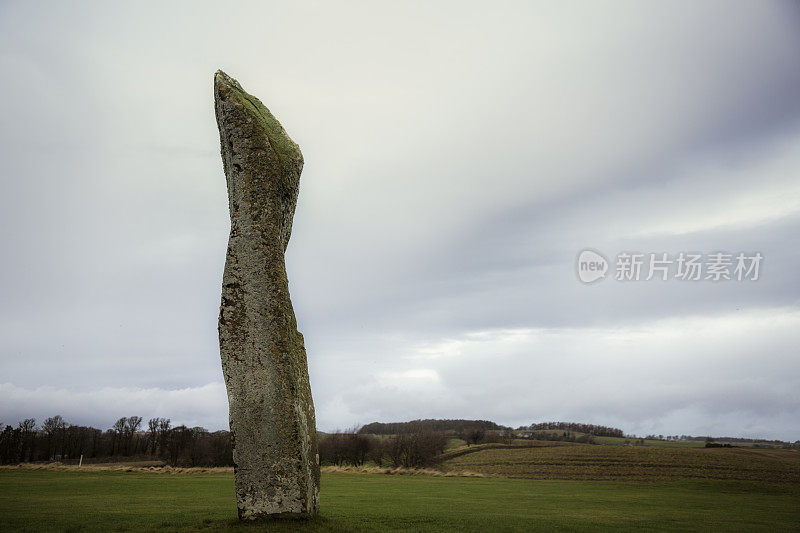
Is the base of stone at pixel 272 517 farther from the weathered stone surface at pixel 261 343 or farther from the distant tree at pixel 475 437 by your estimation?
the distant tree at pixel 475 437

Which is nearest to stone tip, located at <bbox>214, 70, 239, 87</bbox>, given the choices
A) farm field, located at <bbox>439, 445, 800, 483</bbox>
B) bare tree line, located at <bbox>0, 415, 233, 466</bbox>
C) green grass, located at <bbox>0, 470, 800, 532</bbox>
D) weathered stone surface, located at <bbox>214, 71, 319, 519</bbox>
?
weathered stone surface, located at <bbox>214, 71, 319, 519</bbox>

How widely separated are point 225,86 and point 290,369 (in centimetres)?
673

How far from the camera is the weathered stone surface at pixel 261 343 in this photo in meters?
10.1

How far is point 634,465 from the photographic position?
178ft

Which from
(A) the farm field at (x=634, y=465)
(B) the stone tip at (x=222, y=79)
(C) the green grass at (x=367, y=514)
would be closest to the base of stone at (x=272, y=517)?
(C) the green grass at (x=367, y=514)

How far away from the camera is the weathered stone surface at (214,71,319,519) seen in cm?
1008

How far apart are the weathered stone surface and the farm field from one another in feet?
143

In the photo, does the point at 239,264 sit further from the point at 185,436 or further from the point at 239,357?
the point at 185,436

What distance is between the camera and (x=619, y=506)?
2011cm

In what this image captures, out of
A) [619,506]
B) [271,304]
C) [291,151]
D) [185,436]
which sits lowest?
[185,436]

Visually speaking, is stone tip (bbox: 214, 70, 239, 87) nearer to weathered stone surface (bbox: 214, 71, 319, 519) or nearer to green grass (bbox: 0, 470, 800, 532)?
weathered stone surface (bbox: 214, 71, 319, 519)

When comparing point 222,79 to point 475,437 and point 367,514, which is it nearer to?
point 367,514

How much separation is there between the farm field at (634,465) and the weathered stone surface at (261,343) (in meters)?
43.7

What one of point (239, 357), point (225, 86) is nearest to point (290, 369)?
point (239, 357)
